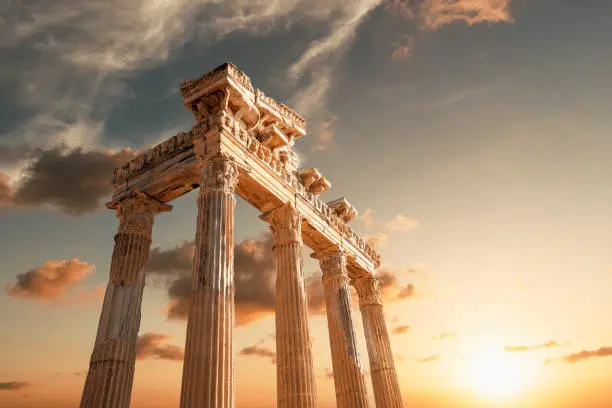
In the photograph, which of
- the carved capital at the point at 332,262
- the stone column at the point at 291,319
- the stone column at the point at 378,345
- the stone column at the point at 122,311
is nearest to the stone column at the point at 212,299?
the stone column at the point at 291,319

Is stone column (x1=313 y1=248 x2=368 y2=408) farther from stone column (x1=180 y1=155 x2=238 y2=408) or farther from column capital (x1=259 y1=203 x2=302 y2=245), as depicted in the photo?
stone column (x1=180 y1=155 x2=238 y2=408)

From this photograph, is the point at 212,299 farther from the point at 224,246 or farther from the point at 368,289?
the point at 368,289

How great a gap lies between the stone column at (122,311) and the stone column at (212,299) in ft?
15.6

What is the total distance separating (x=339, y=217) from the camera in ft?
93.8

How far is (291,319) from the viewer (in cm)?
1906

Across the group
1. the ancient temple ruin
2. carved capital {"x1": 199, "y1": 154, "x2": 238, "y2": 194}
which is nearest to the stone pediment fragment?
the ancient temple ruin

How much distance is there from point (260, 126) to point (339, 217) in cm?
942

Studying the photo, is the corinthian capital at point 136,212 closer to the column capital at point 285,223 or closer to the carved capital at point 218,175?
the carved capital at point 218,175

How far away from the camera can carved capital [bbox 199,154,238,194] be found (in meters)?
17.4

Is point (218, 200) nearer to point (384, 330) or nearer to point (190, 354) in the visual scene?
point (190, 354)

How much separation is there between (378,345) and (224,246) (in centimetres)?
1680

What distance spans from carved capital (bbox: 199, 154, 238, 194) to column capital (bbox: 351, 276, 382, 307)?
16.5 metres

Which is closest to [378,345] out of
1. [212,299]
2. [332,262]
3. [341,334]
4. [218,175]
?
[341,334]

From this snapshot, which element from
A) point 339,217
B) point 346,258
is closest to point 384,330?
point 346,258
